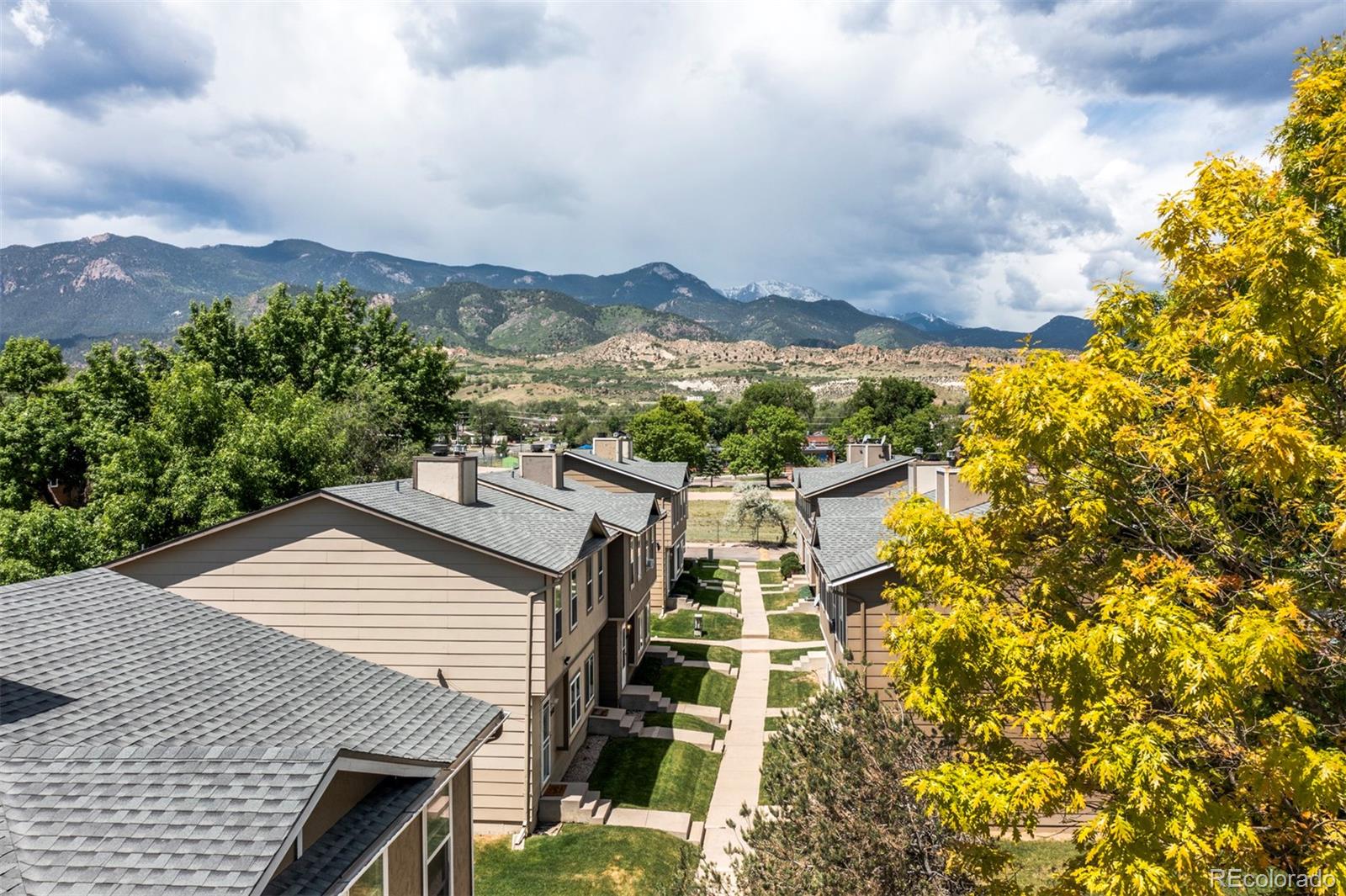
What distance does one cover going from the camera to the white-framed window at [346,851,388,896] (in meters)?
6.95

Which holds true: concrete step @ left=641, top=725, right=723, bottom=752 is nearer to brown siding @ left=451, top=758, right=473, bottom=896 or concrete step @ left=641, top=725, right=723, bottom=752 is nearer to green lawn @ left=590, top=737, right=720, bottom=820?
green lawn @ left=590, top=737, right=720, bottom=820

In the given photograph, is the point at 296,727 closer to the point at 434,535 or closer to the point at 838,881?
the point at 838,881

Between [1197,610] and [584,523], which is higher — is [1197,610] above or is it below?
above

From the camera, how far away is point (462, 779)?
1019 cm

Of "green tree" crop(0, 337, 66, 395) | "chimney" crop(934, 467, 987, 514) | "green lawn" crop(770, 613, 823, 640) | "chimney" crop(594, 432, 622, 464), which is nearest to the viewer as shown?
"chimney" crop(934, 467, 987, 514)

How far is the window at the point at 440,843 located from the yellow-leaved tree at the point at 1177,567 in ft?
19.8

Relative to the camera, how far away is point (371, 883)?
7.23 metres

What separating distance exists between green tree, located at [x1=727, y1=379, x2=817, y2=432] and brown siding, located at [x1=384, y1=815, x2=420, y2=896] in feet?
353

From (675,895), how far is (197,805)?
16.0 feet

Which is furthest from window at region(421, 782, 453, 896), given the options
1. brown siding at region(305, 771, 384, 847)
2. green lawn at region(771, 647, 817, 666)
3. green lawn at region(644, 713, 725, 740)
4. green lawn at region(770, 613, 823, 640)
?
green lawn at region(770, 613, 823, 640)

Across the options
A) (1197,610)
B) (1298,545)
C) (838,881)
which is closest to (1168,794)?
(1197,610)

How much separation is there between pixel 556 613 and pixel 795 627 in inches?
756

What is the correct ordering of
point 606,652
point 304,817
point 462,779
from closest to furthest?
1. point 304,817
2. point 462,779
3. point 606,652

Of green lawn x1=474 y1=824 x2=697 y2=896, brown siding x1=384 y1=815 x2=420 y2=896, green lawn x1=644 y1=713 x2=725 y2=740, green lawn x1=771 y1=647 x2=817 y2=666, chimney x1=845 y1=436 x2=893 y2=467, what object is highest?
chimney x1=845 y1=436 x2=893 y2=467
